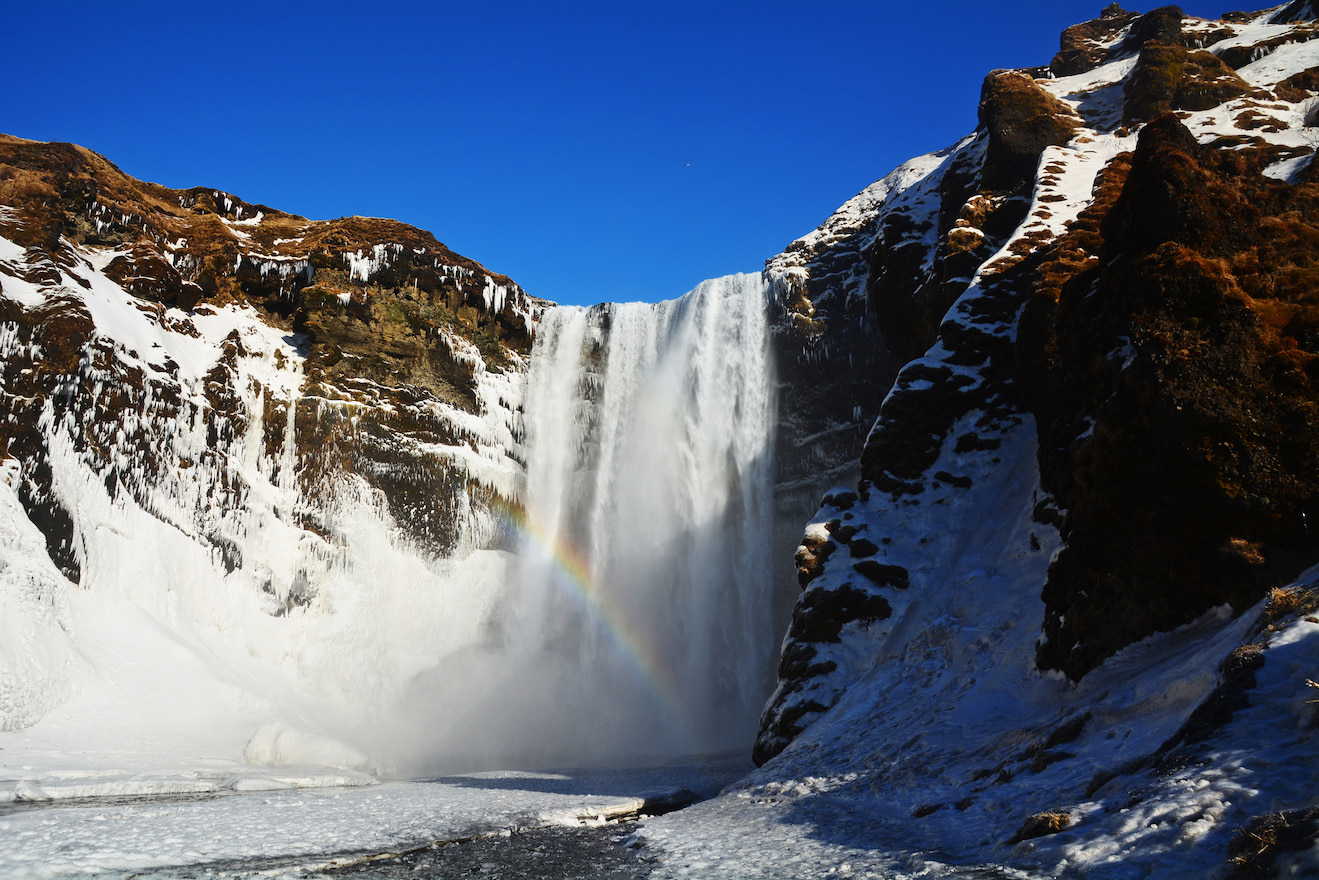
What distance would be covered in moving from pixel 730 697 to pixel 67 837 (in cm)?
2794

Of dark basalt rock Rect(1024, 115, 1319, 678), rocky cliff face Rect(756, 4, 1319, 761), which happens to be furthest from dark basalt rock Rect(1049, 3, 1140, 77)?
dark basalt rock Rect(1024, 115, 1319, 678)

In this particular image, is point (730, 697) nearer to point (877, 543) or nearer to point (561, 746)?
point (561, 746)

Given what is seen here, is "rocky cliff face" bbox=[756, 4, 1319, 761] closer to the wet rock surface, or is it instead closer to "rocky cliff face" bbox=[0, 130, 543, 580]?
the wet rock surface

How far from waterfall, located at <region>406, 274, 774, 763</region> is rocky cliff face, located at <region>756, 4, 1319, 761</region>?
21.0ft

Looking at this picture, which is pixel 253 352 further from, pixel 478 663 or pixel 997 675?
pixel 997 675

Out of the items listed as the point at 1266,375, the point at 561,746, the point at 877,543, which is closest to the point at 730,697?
the point at 561,746

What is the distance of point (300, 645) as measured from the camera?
105 ft

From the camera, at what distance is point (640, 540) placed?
38594mm

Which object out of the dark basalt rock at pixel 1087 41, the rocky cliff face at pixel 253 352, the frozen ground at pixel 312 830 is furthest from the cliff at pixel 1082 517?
the rocky cliff face at pixel 253 352

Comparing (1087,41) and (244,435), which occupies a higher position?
(1087,41)

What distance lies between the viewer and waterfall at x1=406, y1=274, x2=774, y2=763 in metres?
35.2

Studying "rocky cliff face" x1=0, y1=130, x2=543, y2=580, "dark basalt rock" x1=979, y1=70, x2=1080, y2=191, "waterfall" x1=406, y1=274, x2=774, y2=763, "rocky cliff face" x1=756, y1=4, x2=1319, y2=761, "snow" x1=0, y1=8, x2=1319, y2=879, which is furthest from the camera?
"waterfall" x1=406, y1=274, x2=774, y2=763

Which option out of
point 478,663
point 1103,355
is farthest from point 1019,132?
point 478,663

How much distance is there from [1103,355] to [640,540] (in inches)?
1069
